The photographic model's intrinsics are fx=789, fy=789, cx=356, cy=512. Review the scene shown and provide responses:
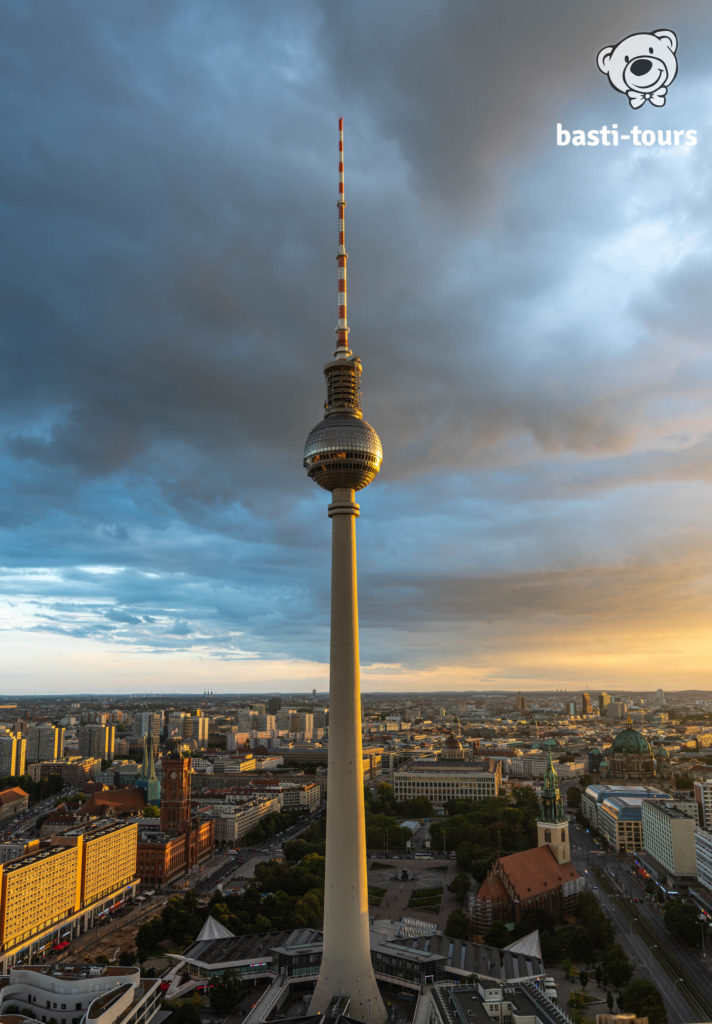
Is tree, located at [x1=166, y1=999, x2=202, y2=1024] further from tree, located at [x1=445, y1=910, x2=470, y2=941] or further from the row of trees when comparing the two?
the row of trees

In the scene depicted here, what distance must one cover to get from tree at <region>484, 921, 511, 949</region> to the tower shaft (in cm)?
2089

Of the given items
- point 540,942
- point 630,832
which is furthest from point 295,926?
point 630,832

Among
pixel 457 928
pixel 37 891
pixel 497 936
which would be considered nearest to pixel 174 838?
pixel 37 891

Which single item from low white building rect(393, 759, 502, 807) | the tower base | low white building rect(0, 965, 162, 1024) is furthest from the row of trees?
low white building rect(0, 965, 162, 1024)

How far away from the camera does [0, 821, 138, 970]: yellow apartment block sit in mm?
78062

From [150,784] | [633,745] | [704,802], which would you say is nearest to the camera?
[704,802]

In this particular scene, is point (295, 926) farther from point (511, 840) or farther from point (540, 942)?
point (511, 840)

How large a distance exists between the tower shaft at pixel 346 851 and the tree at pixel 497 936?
20.9m

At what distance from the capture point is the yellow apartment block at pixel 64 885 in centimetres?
7806

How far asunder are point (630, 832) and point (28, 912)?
8833 cm

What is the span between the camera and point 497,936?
73.2 meters

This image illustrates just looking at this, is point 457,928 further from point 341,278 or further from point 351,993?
point 341,278

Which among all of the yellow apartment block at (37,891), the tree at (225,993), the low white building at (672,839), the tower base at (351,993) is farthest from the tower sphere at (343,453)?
the low white building at (672,839)

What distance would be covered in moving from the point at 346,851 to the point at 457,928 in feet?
90.5
